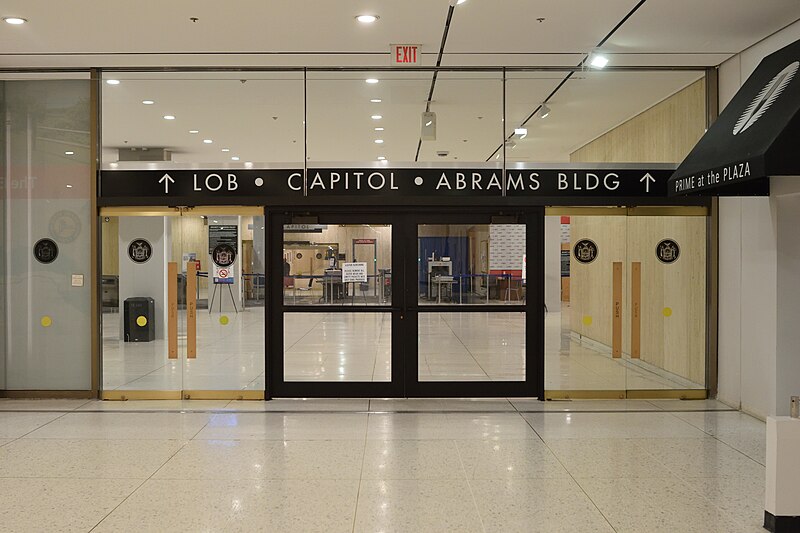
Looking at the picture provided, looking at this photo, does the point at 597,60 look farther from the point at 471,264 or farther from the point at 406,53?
the point at 471,264

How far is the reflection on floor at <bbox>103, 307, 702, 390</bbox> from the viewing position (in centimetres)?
802

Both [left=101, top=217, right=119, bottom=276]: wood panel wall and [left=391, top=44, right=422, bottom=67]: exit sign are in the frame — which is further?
[left=101, top=217, right=119, bottom=276]: wood panel wall

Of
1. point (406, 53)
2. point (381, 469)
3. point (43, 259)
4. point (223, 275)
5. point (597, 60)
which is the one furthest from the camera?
point (43, 259)

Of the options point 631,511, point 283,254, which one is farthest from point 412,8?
point 631,511

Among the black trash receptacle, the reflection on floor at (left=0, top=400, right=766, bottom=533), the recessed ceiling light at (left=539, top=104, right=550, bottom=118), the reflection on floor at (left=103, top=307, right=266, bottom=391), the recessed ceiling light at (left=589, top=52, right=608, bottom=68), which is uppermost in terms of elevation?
the recessed ceiling light at (left=589, top=52, right=608, bottom=68)

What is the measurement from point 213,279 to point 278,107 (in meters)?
2.06

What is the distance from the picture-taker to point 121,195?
26.5 ft

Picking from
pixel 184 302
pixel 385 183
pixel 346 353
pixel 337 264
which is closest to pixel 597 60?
pixel 385 183

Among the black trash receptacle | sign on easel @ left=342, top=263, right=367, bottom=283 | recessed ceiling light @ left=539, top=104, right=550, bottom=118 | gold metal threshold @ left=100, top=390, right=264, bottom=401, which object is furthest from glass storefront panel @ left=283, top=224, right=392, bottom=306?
recessed ceiling light @ left=539, top=104, right=550, bottom=118

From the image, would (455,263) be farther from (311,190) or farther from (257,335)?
(257,335)

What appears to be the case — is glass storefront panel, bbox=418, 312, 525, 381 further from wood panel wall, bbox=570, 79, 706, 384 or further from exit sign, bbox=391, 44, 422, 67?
exit sign, bbox=391, 44, 422, 67

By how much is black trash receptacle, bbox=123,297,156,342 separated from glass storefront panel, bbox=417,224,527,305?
9.98ft

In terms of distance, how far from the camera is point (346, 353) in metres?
8.09

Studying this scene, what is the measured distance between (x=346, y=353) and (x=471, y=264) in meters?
1.70
